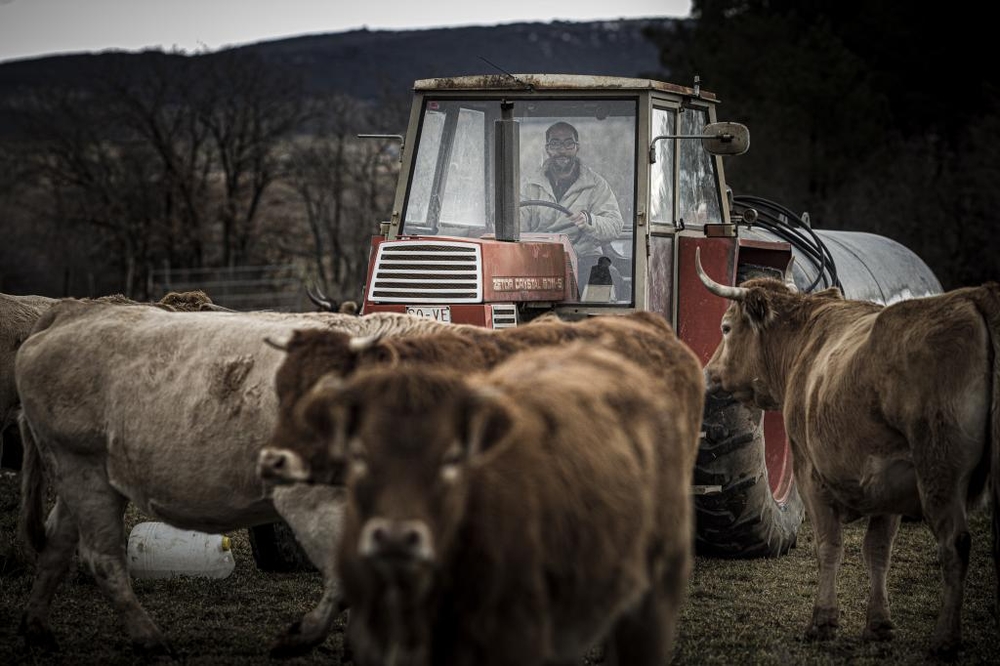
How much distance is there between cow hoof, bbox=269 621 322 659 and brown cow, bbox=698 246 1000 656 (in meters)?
2.66

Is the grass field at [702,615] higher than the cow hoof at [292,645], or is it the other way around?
the cow hoof at [292,645]

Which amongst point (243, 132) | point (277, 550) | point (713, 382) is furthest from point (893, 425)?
point (243, 132)

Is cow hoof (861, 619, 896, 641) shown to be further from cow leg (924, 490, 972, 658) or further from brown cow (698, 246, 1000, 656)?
cow leg (924, 490, 972, 658)

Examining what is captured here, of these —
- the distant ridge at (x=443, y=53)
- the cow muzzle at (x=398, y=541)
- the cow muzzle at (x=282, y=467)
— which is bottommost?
the cow muzzle at (x=282, y=467)

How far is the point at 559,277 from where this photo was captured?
7379 millimetres

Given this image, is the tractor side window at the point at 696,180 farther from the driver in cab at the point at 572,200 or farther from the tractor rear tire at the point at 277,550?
the tractor rear tire at the point at 277,550

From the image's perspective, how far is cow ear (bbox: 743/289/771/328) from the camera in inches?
273

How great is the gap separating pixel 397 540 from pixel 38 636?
3.52 m

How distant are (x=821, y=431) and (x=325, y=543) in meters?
2.72

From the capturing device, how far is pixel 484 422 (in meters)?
2.96

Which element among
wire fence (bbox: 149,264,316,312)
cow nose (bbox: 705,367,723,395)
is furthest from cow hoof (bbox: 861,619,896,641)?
wire fence (bbox: 149,264,316,312)

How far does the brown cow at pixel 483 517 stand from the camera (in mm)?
2826

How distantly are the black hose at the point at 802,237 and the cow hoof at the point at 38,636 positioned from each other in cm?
652

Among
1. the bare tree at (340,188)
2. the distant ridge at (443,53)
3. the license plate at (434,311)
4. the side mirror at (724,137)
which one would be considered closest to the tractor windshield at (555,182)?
the side mirror at (724,137)
